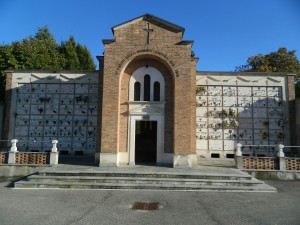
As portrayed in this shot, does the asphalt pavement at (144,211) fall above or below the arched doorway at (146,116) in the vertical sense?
below

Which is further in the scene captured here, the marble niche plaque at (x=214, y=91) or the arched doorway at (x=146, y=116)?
the marble niche plaque at (x=214, y=91)

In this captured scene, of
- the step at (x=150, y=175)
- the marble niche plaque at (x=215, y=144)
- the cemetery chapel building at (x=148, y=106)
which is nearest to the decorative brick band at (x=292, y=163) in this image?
the step at (x=150, y=175)

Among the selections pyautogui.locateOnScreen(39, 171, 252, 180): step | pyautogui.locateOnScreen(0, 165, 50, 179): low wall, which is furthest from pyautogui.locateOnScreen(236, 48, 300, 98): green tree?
pyautogui.locateOnScreen(0, 165, 50, 179): low wall

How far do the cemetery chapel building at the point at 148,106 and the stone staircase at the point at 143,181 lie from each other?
2431mm

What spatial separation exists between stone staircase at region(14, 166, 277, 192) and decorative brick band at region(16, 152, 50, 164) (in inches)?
84.9

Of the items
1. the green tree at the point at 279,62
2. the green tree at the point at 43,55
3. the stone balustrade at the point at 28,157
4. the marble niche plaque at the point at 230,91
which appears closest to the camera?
the stone balustrade at the point at 28,157

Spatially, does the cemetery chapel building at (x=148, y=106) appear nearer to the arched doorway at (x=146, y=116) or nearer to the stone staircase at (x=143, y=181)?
the arched doorway at (x=146, y=116)

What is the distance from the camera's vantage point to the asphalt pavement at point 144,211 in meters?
7.21

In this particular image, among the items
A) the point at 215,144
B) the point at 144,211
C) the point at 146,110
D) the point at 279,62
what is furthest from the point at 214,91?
the point at 279,62

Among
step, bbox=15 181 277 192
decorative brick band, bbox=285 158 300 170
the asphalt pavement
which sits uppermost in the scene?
decorative brick band, bbox=285 158 300 170

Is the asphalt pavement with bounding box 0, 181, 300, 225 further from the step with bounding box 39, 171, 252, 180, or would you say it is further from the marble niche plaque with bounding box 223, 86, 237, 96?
the marble niche plaque with bounding box 223, 86, 237, 96

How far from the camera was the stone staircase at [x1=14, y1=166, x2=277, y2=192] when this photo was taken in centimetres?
1116

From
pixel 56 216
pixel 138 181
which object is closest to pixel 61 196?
pixel 56 216

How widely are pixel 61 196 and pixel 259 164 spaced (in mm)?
9647
